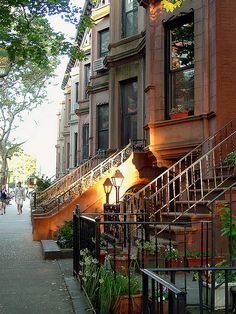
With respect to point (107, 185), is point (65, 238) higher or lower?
lower

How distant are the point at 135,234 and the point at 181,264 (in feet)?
6.38

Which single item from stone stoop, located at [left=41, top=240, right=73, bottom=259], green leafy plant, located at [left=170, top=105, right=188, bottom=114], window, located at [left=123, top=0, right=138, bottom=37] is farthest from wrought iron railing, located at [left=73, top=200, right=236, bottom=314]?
window, located at [left=123, top=0, right=138, bottom=37]

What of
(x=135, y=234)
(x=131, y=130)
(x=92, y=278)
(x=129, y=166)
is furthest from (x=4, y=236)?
(x=92, y=278)

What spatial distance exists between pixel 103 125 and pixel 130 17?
5422 millimetres

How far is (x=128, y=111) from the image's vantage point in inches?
742

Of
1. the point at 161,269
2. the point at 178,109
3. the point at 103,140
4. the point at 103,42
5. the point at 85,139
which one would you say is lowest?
the point at 161,269

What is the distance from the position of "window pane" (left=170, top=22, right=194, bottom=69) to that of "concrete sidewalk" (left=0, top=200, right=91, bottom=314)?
6.12 m

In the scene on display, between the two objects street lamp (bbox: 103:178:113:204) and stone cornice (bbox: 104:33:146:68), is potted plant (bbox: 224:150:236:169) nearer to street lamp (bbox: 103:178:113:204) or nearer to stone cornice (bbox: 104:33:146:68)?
street lamp (bbox: 103:178:113:204)

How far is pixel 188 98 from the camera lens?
1287 cm

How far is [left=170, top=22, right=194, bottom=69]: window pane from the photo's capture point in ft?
42.3

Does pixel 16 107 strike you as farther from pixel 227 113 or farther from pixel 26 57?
pixel 227 113

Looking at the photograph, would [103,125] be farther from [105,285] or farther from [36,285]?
[105,285]

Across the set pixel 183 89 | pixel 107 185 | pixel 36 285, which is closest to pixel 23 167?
pixel 107 185

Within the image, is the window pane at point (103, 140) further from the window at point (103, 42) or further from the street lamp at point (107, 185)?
the street lamp at point (107, 185)
